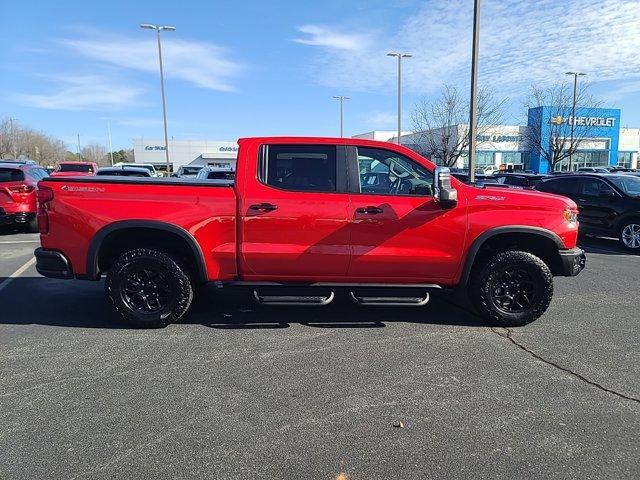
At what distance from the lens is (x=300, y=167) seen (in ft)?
16.4

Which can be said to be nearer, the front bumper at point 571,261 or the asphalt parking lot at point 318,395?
the asphalt parking lot at point 318,395

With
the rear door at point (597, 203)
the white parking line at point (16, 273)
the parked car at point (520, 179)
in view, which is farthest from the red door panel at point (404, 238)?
the parked car at point (520, 179)

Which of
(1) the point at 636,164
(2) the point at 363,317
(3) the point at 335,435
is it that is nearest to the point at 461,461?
(3) the point at 335,435

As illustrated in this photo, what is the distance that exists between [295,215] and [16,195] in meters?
9.09

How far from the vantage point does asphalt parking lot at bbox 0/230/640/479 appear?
2.80 metres

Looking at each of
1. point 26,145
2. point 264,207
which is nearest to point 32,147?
point 26,145

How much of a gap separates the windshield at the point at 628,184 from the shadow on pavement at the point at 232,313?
6569 millimetres

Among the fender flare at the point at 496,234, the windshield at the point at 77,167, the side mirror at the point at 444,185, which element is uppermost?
the windshield at the point at 77,167

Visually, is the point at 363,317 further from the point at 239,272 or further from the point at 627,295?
the point at 627,295

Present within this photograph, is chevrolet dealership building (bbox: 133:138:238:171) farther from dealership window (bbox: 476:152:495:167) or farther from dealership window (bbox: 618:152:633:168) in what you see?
dealership window (bbox: 618:152:633:168)

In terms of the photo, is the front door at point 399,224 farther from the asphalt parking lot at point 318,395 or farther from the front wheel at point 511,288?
the asphalt parking lot at point 318,395

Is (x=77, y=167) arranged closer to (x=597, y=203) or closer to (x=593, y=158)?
(x=597, y=203)

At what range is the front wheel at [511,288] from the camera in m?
5.05

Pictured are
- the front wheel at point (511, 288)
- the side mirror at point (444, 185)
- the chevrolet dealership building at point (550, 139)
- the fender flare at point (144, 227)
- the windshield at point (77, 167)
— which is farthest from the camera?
the chevrolet dealership building at point (550, 139)
